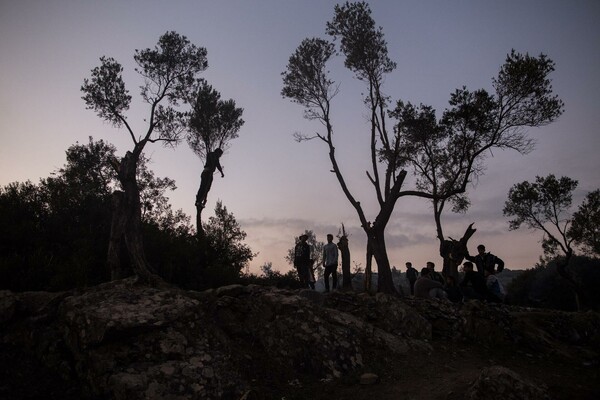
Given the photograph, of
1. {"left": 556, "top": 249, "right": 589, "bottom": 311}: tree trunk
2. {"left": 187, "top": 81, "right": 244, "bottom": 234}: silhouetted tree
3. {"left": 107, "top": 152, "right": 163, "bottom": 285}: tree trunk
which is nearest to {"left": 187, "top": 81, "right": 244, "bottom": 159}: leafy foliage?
{"left": 187, "top": 81, "right": 244, "bottom": 234}: silhouetted tree

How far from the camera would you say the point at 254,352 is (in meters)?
6.34

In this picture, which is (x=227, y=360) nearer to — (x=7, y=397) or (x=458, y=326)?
(x=7, y=397)

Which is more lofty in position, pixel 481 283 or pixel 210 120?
pixel 210 120

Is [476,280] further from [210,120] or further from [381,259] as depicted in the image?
[210,120]

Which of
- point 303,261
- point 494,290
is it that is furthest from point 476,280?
point 303,261

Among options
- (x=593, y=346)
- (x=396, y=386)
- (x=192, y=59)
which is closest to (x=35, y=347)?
(x=396, y=386)

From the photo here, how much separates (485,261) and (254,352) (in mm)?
9178

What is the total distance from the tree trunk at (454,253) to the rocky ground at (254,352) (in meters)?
9.18

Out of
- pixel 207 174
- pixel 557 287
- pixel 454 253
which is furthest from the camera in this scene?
pixel 557 287

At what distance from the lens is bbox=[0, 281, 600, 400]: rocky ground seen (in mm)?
4918

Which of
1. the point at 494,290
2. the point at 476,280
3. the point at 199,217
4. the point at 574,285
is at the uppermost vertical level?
the point at 199,217

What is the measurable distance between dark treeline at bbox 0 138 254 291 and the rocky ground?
96.8 inches

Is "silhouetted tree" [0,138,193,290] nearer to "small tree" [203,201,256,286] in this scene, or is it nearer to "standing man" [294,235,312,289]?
"small tree" [203,201,256,286]

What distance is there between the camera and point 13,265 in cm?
825
